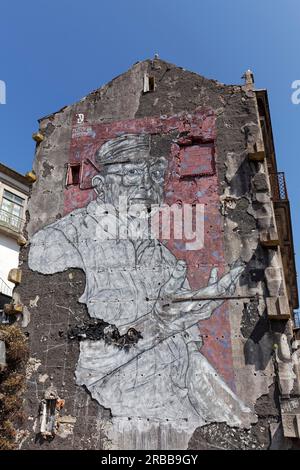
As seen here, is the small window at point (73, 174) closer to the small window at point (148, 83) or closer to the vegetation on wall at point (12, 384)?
the small window at point (148, 83)

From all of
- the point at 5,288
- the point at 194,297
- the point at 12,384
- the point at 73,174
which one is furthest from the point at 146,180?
the point at 5,288

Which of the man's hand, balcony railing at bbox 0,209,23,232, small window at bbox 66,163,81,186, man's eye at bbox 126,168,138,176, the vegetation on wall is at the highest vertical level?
balcony railing at bbox 0,209,23,232

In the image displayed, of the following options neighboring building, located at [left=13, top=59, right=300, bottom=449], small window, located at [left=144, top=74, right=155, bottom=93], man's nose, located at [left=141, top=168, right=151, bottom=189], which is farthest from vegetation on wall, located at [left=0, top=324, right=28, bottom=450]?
small window, located at [left=144, top=74, right=155, bottom=93]

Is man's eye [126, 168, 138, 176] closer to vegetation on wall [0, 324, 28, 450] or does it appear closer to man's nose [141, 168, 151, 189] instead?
man's nose [141, 168, 151, 189]

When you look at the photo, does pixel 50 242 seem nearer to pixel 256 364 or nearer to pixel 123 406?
pixel 123 406

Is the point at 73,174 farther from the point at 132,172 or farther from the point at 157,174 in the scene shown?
the point at 157,174

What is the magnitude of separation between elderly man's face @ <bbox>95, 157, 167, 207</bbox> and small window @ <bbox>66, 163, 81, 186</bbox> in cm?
70

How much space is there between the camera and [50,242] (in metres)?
11.1

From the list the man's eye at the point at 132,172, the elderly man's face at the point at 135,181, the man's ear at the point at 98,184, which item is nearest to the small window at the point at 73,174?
the man's ear at the point at 98,184

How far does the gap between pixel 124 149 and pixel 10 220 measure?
32.1 feet

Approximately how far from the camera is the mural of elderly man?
888cm

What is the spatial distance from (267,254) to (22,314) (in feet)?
18.9

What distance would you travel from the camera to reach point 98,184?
11.3 m

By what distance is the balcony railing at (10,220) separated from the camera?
19.1 metres
